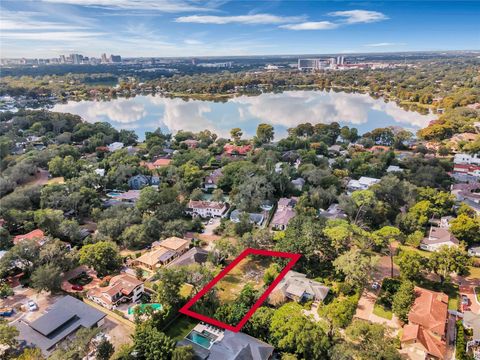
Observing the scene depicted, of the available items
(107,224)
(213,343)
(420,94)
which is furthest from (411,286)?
(420,94)

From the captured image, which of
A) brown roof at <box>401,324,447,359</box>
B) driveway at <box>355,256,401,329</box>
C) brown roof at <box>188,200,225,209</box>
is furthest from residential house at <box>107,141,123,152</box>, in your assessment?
brown roof at <box>401,324,447,359</box>

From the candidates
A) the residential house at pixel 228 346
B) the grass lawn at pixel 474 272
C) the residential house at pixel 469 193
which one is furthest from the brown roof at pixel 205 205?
the residential house at pixel 469 193

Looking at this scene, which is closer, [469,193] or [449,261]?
[449,261]

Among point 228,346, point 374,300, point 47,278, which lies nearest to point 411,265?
point 374,300

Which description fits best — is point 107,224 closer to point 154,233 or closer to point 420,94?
point 154,233

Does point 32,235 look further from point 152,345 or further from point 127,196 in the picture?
point 152,345

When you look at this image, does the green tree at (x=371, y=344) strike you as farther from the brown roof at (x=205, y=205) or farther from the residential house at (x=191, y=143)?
the residential house at (x=191, y=143)

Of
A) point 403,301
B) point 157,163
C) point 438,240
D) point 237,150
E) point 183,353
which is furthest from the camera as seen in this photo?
point 237,150
